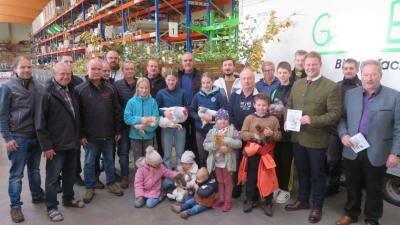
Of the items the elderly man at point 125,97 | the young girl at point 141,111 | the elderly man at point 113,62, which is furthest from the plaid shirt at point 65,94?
the elderly man at point 113,62

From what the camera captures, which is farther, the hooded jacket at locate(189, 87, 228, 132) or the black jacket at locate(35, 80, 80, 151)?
the hooded jacket at locate(189, 87, 228, 132)

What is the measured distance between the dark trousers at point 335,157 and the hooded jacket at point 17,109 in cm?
335

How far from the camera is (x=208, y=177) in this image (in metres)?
3.29

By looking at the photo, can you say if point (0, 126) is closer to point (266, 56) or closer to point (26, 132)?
point (26, 132)

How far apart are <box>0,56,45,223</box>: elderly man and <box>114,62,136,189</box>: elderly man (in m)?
0.99

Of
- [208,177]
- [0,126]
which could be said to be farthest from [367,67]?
[0,126]

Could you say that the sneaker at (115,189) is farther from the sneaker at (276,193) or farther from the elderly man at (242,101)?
the sneaker at (276,193)

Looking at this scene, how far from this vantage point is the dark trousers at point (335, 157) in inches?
138

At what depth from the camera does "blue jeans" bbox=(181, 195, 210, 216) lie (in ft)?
10.3

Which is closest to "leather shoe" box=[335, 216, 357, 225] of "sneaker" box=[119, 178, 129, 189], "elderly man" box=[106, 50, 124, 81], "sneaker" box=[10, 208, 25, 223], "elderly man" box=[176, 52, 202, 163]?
"elderly man" box=[176, 52, 202, 163]

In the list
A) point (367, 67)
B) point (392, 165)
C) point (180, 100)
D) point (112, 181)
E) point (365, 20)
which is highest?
point (365, 20)

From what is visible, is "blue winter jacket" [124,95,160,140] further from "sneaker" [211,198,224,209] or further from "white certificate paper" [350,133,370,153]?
"white certificate paper" [350,133,370,153]

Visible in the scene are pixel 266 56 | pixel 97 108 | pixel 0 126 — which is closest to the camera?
pixel 0 126

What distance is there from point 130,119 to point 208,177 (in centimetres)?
115
